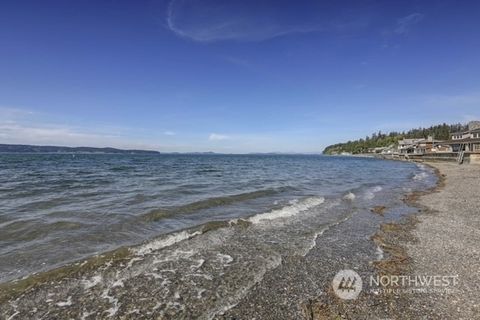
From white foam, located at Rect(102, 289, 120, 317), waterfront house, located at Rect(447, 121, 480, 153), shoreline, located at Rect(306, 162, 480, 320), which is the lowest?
white foam, located at Rect(102, 289, 120, 317)

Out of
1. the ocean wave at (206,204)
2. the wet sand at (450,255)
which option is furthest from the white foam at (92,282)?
the wet sand at (450,255)

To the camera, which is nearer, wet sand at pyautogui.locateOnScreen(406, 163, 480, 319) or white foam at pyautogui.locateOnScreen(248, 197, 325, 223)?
wet sand at pyautogui.locateOnScreen(406, 163, 480, 319)

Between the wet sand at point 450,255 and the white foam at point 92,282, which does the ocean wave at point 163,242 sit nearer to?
the white foam at point 92,282

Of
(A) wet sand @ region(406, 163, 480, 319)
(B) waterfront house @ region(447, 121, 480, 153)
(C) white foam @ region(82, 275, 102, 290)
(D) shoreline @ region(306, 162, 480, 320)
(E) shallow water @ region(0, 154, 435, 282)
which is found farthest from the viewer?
(B) waterfront house @ region(447, 121, 480, 153)

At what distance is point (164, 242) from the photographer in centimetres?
953

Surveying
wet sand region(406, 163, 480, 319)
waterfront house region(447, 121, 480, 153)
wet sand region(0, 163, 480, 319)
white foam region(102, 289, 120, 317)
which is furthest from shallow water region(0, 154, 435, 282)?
waterfront house region(447, 121, 480, 153)

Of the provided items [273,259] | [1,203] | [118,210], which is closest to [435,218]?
[273,259]

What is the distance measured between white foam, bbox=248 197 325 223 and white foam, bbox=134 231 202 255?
3.30 meters

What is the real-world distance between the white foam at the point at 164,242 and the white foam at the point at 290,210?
10.8ft

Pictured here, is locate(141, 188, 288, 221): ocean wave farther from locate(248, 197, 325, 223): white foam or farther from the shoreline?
the shoreline

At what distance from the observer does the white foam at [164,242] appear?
344 inches

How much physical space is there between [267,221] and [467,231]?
7566 mm

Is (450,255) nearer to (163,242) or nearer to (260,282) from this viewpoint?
(260,282)

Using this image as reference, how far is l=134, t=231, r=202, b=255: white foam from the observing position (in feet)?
28.7
